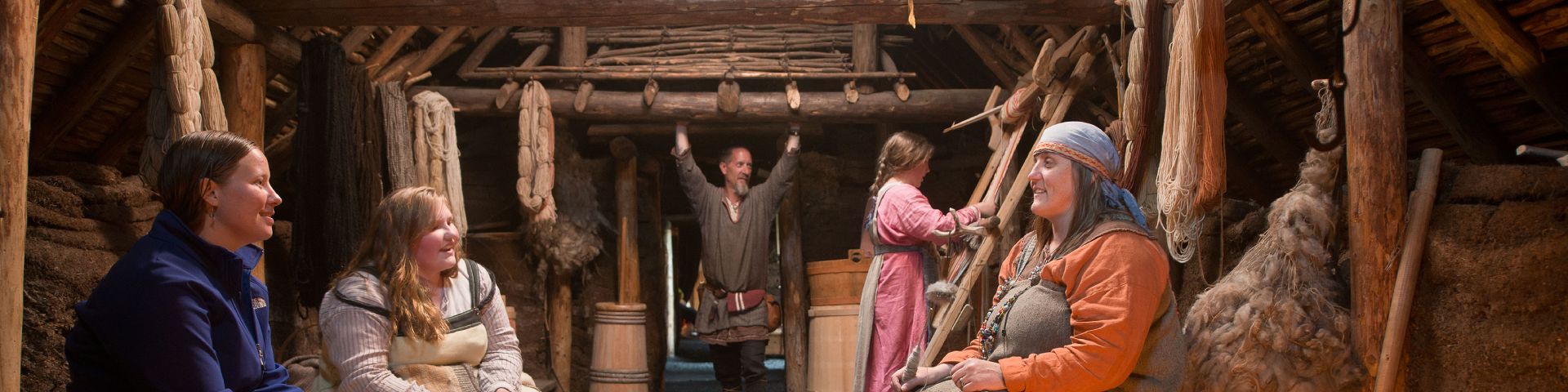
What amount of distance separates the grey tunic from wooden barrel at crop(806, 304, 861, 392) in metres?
0.41

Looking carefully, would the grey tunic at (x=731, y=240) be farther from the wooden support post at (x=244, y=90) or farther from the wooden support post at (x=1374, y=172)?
the wooden support post at (x=1374, y=172)

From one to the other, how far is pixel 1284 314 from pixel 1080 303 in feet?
3.69

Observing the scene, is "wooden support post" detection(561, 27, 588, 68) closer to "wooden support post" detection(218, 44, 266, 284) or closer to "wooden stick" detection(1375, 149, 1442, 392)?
"wooden support post" detection(218, 44, 266, 284)

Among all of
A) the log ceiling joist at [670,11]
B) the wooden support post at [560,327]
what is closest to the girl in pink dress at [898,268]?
the log ceiling joist at [670,11]

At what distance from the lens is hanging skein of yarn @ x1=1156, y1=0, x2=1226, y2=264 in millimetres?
2998

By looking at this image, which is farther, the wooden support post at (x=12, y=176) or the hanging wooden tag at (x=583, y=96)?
the hanging wooden tag at (x=583, y=96)

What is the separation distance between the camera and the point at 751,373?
5.87 m

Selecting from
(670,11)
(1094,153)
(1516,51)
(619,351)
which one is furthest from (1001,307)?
(619,351)

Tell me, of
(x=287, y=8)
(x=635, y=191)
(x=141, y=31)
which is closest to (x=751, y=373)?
(x=635, y=191)

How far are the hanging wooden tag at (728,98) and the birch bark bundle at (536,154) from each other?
0.93 metres

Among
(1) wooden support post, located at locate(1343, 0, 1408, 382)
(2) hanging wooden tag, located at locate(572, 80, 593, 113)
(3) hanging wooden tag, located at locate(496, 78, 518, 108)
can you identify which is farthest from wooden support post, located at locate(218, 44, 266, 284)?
(1) wooden support post, located at locate(1343, 0, 1408, 382)

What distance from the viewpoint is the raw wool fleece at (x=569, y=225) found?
6539mm

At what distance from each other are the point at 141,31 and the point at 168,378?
3.11m

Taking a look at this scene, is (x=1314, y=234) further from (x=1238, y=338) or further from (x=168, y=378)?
(x=168, y=378)
